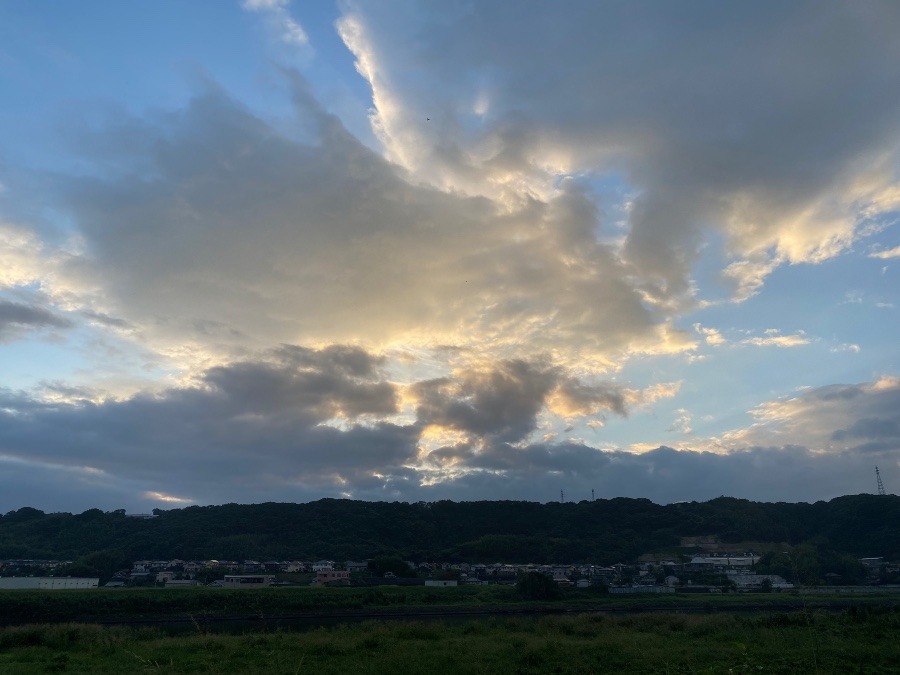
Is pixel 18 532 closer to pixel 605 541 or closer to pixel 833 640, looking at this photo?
pixel 605 541

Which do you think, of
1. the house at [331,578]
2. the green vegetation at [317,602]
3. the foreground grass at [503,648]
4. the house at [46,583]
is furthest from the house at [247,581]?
the foreground grass at [503,648]

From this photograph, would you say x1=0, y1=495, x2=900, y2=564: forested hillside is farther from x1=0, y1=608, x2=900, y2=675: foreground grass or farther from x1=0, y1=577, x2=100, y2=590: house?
x1=0, y1=608, x2=900, y2=675: foreground grass

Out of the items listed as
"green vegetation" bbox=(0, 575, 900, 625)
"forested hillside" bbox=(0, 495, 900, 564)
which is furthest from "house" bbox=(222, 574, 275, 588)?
"forested hillside" bbox=(0, 495, 900, 564)

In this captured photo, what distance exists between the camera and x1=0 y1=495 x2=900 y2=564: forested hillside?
14188 centimetres

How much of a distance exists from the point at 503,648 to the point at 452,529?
15318cm

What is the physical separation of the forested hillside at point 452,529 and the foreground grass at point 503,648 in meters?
104

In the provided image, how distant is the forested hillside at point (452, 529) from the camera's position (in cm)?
14188

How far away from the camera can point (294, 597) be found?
233ft

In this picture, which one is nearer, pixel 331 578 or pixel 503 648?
pixel 503 648

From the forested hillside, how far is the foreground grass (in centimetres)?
10362

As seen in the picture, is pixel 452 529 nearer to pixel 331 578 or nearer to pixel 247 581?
pixel 331 578

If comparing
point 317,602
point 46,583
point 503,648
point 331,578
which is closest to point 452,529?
point 331,578

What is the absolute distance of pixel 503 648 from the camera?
2920cm

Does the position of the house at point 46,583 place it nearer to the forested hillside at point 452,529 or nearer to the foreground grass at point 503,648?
the forested hillside at point 452,529
